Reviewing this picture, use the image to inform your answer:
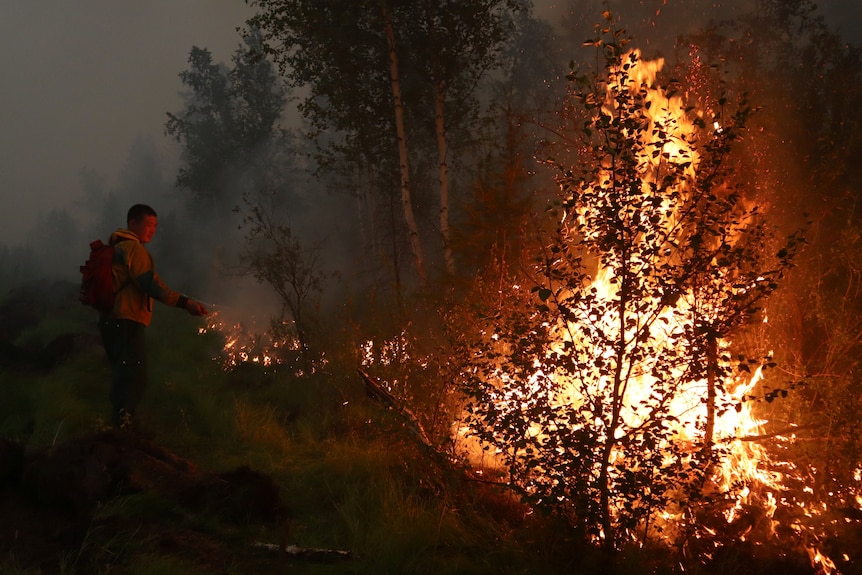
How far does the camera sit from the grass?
4.21m

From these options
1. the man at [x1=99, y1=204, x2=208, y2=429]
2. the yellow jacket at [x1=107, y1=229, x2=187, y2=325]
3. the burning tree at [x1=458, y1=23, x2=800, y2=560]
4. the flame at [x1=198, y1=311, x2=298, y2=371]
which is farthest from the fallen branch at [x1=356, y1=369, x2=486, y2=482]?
the flame at [x1=198, y1=311, x2=298, y2=371]

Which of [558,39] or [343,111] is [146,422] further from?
[558,39]

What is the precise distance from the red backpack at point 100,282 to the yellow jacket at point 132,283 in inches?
2.4

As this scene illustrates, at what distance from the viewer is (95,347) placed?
33.8 feet

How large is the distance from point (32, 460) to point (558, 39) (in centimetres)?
3330

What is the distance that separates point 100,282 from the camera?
19.8 ft

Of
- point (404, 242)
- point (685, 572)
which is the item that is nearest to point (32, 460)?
point (685, 572)

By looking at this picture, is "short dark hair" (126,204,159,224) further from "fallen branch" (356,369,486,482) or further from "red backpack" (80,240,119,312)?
Answer: "fallen branch" (356,369,486,482)

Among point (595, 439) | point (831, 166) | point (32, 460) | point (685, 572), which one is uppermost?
point (831, 166)

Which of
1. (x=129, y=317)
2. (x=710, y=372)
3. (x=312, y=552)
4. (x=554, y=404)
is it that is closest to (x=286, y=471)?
(x=312, y=552)

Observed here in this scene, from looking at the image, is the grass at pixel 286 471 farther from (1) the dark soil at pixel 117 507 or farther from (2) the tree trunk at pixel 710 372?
(2) the tree trunk at pixel 710 372

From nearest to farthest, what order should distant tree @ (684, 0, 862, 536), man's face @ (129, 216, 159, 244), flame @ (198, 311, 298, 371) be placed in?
distant tree @ (684, 0, 862, 536), man's face @ (129, 216, 159, 244), flame @ (198, 311, 298, 371)

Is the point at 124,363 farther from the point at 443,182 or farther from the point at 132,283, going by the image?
the point at 443,182

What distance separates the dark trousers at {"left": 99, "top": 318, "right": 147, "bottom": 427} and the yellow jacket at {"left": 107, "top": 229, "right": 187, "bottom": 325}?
107 millimetres
